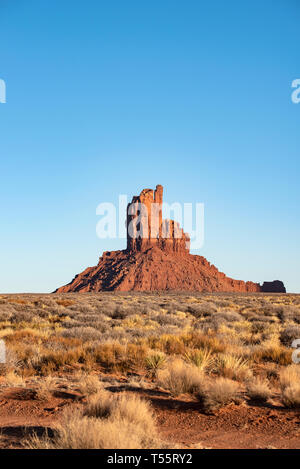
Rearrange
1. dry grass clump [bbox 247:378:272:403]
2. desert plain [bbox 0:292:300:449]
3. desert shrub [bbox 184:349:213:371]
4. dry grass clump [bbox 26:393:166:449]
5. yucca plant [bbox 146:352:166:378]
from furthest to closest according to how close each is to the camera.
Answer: yucca plant [bbox 146:352:166:378]
desert shrub [bbox 184:349:213:371]
dry grass clump [bbox 247:378:272:403]
desert plain [bbox 0:292:300:449]
dry grass clump [bbox 26:393:166:449]

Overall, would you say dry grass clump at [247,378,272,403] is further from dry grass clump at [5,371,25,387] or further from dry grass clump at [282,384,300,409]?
dry grass clump at [5,371,25,387]

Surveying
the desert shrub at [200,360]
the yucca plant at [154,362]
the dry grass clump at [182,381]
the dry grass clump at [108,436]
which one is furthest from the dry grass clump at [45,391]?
the desert shrub at [200,360]

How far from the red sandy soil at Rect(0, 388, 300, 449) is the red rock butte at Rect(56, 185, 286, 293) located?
121m

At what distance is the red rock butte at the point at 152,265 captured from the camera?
5251 inches

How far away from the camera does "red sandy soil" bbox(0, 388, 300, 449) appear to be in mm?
4887

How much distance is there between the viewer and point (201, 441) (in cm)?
484

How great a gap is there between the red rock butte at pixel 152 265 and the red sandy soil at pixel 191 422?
397 feet

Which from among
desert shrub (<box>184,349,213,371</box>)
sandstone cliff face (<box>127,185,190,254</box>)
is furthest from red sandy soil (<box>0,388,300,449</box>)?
sandstone cliff face (<box>127,185,190,254</box>)

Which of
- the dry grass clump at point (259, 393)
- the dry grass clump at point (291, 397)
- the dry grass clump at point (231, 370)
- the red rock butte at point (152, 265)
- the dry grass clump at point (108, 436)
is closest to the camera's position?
the dry grass clump at point (108, 436)

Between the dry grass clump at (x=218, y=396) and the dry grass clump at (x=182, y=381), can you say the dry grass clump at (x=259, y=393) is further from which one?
the dry grass clump at (x=182, y=381)

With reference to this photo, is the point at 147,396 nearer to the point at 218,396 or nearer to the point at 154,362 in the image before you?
the point at 218,396

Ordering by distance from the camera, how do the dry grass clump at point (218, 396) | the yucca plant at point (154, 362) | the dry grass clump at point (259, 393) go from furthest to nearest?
the yucca plant at point (154, 362) < the dry grass clump at point (259, 393) < the dry grass clump at point (218, 396)

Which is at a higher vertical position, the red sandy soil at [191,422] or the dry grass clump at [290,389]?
the dry grass clump at [290,389]
